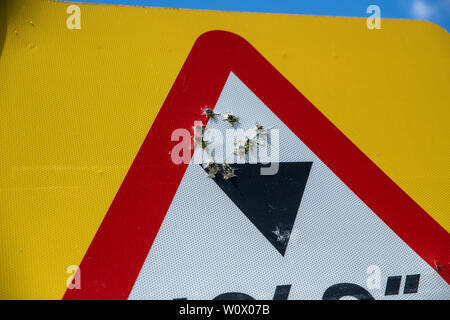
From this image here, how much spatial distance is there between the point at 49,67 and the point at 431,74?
1.43 m

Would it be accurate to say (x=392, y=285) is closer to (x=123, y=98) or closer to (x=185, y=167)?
(x=185, y=167)

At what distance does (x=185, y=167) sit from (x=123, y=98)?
333mm

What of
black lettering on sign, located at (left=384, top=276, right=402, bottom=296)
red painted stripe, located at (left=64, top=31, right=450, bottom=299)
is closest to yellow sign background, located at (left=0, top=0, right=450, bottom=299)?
red painted stripe, located at (left=64, top=31, right=450, bottom=299)

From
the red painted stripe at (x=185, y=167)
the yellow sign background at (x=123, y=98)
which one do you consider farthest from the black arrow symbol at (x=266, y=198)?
the yellow sign background at (x=123, y=98)

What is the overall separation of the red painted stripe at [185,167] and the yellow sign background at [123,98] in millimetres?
34

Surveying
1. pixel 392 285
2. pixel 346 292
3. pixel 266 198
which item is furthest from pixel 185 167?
pixel 392 285

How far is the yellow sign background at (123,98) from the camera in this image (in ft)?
3.67

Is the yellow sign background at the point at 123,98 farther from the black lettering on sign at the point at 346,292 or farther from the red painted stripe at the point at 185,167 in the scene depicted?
the black lettering on sign at the point at 346,292

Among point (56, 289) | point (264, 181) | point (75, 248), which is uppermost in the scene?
point (264, 181)

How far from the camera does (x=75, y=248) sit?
1.12 m

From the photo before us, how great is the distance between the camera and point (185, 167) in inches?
45.5

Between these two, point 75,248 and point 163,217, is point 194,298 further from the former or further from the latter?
point 75,248

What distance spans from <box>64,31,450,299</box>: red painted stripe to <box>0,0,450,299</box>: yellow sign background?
3 centimetres
